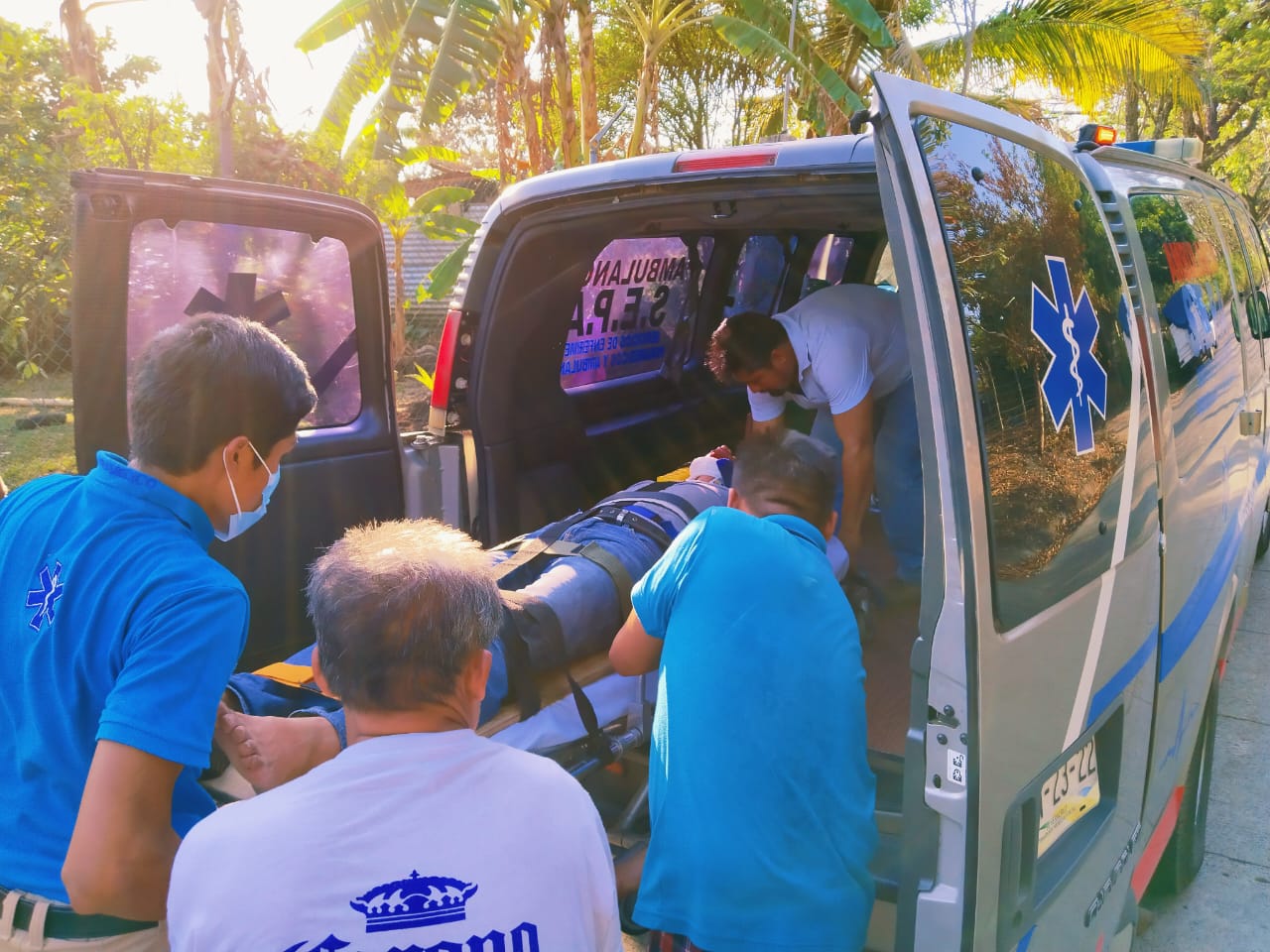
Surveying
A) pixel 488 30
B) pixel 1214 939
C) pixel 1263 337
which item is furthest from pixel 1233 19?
pixel 1214 939

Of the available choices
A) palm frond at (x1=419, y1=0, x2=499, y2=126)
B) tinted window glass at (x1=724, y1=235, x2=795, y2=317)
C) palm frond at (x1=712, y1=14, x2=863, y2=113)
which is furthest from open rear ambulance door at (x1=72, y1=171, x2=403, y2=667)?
palm frond at (x1=712, y1=14, x2=863, y2=113)

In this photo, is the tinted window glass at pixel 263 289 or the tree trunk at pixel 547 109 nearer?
the tinted window glass at pixel 263 289

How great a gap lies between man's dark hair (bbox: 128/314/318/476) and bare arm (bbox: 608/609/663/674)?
0.87 m

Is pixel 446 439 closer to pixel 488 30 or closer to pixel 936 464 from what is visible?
pixel 936 464

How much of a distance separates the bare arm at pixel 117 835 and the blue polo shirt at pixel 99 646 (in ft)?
0.13

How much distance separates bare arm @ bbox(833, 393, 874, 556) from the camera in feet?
12.0

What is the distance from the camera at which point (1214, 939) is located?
2992 mm

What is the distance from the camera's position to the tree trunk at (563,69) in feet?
30.1

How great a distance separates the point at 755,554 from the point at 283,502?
183 centimetres

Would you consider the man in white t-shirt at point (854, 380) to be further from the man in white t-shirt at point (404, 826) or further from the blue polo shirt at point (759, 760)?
the man in white t-shirt at point (404, 826)

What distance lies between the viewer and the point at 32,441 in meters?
8.68

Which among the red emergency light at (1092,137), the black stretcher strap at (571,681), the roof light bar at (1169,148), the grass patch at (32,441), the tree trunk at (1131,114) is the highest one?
the tree trunk at (1131,114)

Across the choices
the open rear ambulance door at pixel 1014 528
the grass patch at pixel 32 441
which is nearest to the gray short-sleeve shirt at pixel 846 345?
the open rear ambulance door at pixel 1014 528

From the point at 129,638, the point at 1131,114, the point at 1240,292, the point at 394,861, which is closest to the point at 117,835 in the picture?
the point at 129,638
